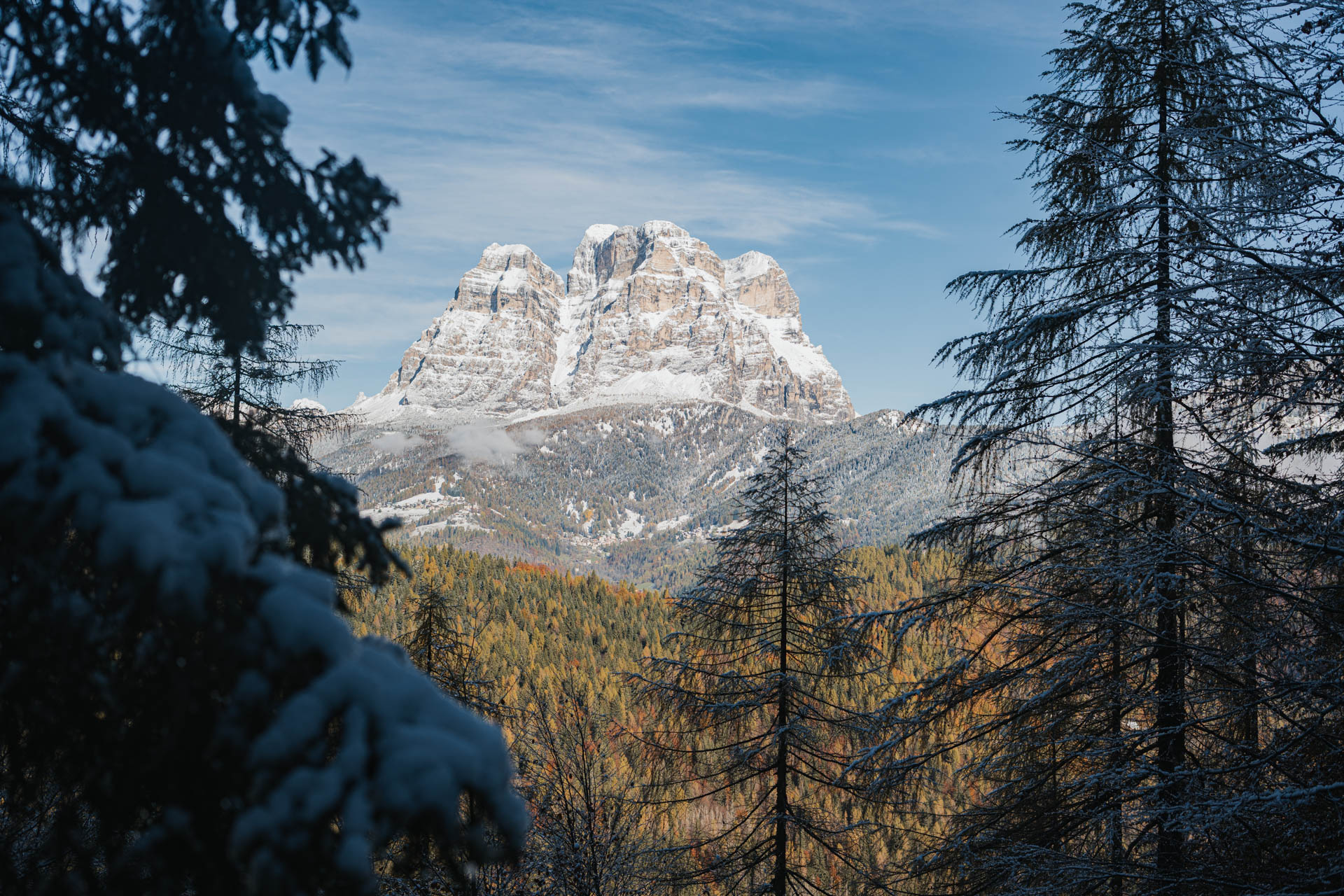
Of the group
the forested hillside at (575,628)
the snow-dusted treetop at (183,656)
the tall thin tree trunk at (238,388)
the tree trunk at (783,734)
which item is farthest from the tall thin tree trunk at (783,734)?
the snow-dusted treetop at (183,656)

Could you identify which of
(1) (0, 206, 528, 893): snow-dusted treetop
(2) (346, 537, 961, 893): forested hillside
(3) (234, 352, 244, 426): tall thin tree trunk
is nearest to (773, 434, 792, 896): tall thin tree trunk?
(2) (346, 537, 961, 893): forested hillside

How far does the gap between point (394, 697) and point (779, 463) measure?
8.72 meters

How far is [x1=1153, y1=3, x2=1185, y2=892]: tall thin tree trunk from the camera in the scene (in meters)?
4.70

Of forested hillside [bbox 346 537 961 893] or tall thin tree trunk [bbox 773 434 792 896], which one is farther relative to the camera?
forested hillside [bbox 346 537 961 893]

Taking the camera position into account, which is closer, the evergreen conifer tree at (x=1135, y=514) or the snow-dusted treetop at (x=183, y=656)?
the snow-dusted treetop at (x=183, y=656)

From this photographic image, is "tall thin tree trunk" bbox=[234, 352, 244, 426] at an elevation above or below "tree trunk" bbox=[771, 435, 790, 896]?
above

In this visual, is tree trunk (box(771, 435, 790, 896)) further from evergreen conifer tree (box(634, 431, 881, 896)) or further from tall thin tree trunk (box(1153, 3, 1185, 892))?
tall thin tree trunk (box(1153, 3, 1185, 892))

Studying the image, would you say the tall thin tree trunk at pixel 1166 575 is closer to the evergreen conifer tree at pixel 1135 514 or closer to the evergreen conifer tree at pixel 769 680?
the evergreen conifer tree at pixel 1135 514

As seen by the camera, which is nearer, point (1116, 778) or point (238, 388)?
point (1116, 778)

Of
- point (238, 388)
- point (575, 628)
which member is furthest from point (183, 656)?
point (575, 628)

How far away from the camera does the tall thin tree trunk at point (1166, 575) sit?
4.70m

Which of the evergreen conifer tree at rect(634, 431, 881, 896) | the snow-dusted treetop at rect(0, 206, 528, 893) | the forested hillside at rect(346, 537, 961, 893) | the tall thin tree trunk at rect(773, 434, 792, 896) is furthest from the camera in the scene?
Result: the forested hillside at rect(346, 537, 961, 893)

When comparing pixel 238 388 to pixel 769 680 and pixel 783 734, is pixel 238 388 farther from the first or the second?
pixel 783 734

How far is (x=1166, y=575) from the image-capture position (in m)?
4.20
